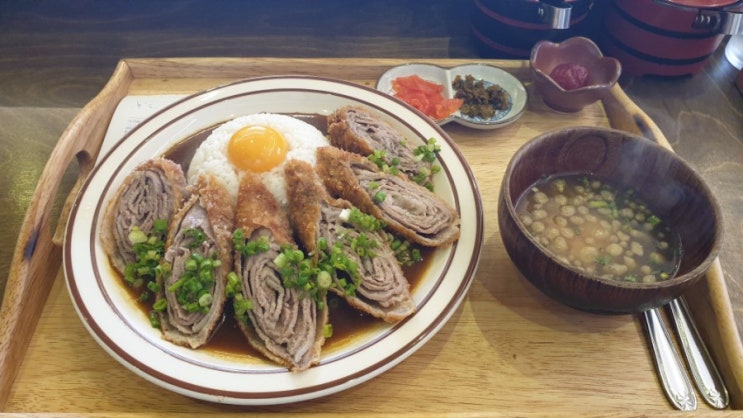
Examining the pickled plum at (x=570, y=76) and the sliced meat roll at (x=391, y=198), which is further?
the pickled plum at (x=570, y=76)

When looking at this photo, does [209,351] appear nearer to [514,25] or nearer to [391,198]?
[391,198]

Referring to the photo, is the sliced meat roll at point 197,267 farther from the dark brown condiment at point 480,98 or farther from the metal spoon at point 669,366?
the metal spoon at point 669,366

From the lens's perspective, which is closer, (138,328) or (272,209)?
(138,328)

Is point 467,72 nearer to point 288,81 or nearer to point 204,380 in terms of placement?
point 288,81

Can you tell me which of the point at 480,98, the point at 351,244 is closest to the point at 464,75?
the point at 480,98

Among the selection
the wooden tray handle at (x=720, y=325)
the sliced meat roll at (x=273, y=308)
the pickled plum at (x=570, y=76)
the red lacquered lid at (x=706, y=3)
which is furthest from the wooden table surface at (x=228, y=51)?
the sliced meat roll at (x=273, y=308)

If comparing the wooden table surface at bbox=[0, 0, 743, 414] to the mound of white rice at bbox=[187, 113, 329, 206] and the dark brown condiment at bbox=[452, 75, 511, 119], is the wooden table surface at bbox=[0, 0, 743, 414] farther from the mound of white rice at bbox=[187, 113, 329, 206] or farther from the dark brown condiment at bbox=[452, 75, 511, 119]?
the dark brown condiment at bbox=[452, 75, 511, 119]

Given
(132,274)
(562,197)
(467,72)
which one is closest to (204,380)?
(132,274)
